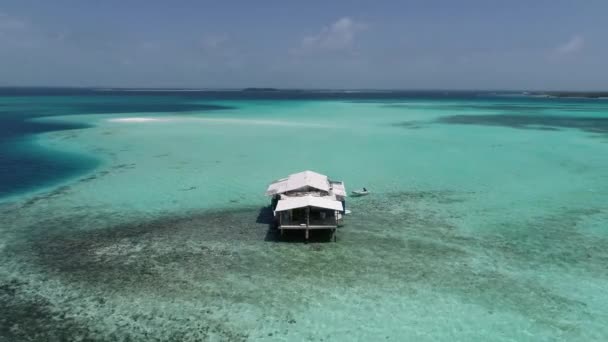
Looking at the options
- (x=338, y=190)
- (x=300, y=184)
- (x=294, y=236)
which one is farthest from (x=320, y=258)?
(x=338, y=190)

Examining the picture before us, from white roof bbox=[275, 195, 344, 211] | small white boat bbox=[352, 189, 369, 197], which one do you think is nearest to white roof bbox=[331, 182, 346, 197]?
white roof bbox=[275, 195, 344, 211]

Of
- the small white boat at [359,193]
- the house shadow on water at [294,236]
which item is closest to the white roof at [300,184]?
the house shadow on water at [294,236]

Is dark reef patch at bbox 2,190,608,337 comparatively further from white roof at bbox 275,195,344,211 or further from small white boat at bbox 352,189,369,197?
small white boat at bbox 352,189,369,197

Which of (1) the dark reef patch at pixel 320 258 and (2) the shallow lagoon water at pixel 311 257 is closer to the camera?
(2) the shallow lagoon water at pixel 311 257

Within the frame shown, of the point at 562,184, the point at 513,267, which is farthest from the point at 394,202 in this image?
the point at 562,184

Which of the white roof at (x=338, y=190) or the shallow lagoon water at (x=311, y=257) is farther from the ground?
the white roof at (x=338, y=190)

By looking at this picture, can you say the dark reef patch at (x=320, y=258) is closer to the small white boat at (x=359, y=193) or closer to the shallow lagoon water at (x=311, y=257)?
the shallow lagoon water at (x=311, y=257)
